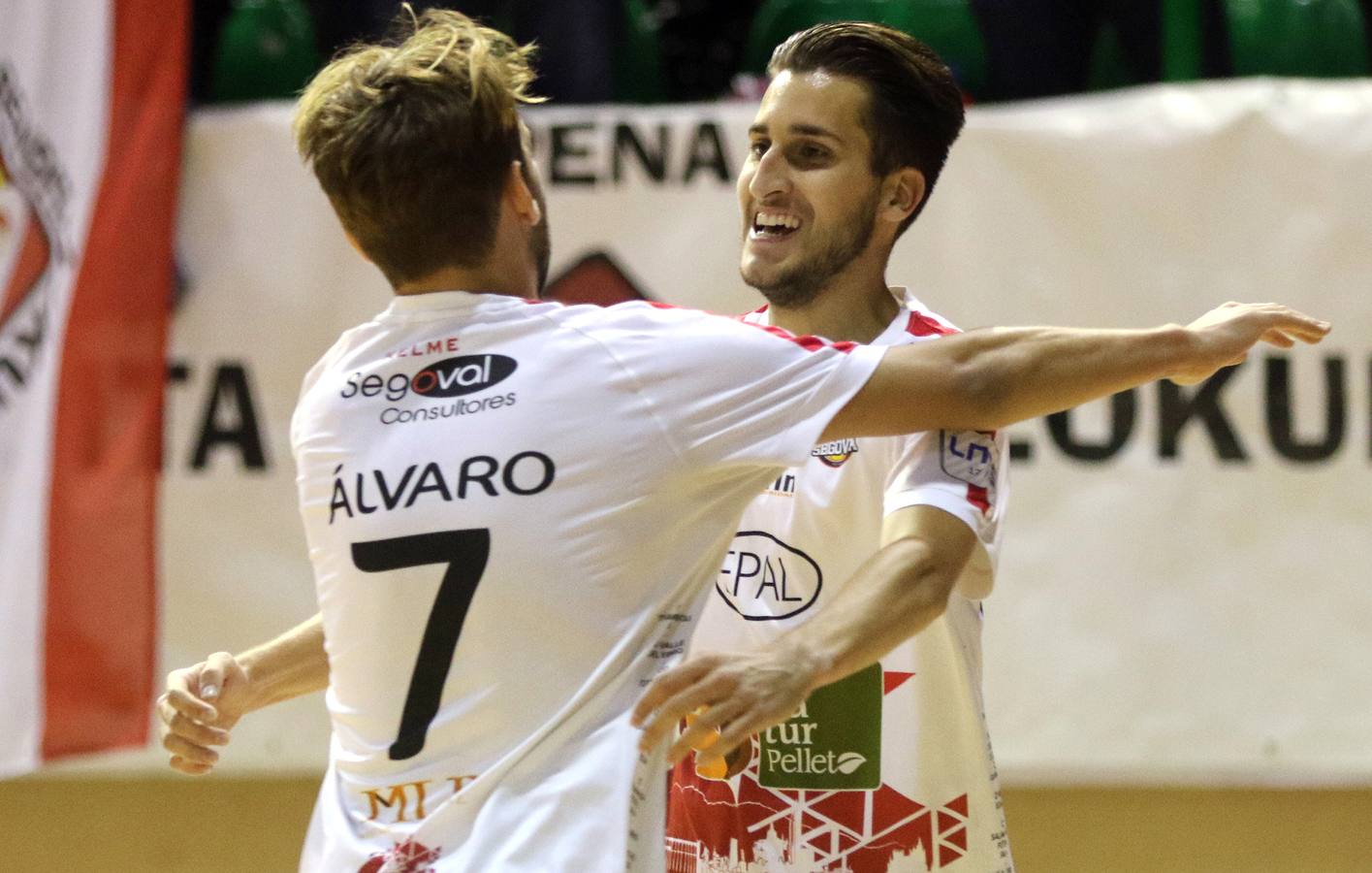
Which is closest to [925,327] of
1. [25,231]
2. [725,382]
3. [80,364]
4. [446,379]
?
[725,382]

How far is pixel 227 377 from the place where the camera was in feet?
15.3

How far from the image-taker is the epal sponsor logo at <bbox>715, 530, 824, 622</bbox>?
2656mm

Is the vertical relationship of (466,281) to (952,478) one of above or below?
above

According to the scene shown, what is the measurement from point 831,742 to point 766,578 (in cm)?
27

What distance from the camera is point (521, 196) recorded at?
2.21m

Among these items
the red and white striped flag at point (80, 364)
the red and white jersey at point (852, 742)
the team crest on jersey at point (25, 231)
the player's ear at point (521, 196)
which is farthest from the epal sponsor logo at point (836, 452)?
the team crest on jersey at point (25, 231)

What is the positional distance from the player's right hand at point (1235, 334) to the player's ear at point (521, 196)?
0.89 m

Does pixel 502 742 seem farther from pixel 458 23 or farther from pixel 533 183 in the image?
pixel 458 23

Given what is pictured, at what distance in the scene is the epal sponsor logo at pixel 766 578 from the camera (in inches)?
105

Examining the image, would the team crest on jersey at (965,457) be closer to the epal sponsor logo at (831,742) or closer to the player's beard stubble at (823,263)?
the epal sponsor logo at (831,742)

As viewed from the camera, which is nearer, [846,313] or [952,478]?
[952,478]

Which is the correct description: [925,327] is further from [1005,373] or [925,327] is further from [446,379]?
[446,379]

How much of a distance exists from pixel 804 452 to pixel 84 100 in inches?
129

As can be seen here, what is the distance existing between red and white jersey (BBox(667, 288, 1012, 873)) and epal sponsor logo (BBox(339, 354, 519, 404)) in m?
0.67
